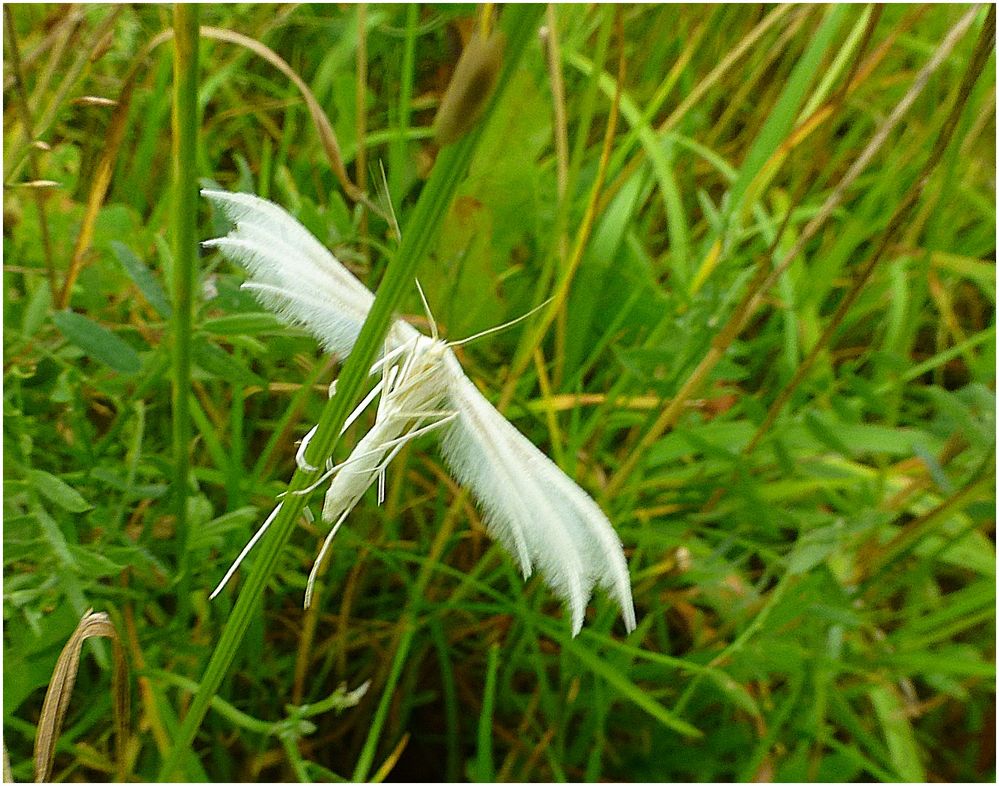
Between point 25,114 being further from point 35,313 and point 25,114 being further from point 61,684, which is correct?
point 61,684

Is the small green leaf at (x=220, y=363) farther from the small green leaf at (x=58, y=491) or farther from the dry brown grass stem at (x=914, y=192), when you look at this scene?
the dry brown grass stem at (x=914, y=192)

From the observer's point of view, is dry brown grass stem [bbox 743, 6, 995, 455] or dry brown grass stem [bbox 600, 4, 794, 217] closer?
dry brown grass stem [bbox 743, 6, 995, 455]

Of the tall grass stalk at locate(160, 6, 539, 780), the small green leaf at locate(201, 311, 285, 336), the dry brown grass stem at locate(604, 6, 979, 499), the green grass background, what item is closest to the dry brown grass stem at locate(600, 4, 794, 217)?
the green grass background

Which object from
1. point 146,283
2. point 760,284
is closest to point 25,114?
point 146,283

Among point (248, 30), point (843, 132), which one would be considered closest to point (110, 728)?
point (248, 30)

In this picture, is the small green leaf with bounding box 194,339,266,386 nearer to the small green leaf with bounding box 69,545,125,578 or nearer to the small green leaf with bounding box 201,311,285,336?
the small green leaf with bounding box 201,311,285,336

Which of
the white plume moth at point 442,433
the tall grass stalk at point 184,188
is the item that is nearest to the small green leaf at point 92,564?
the tall grass stalk at point 184,188

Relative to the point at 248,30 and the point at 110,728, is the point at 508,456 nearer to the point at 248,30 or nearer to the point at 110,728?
the point at 110,728
